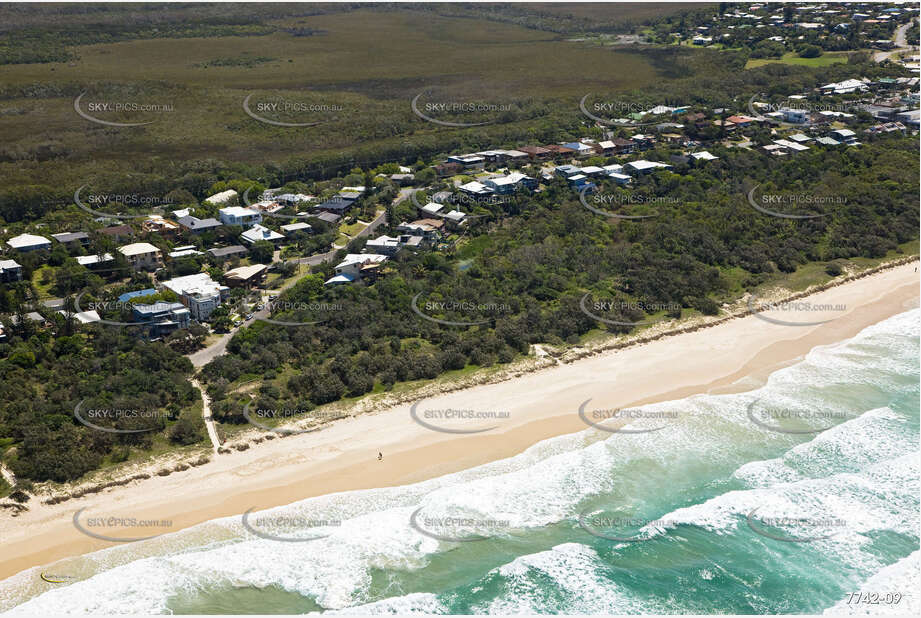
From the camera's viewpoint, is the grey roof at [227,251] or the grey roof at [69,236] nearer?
the grey roof at [227,251]

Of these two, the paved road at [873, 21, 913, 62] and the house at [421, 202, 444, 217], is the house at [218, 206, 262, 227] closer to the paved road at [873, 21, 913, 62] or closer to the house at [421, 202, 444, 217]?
the house at [421, 202, 444, 217]

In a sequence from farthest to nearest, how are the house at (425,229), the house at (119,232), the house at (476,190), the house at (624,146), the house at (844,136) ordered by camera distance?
the house at (844,136)
the house at (624,146)
the house at (476,190)
the house at (425,229)
the house at (119,232)

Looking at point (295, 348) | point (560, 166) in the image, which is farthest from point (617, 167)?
point (295, 348)

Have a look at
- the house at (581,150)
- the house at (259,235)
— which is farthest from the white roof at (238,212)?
the house at (581,150)

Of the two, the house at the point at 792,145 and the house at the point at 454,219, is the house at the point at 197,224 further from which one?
the house at the point at 792,145

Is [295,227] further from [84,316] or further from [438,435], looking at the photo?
[438,435]

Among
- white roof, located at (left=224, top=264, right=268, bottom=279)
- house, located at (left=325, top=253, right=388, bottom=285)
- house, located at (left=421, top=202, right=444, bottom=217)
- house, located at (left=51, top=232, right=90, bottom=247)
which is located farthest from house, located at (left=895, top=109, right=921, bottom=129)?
house, located at (left=51, top=232, right=90, bottom=247)
